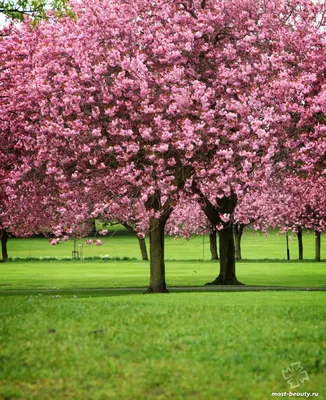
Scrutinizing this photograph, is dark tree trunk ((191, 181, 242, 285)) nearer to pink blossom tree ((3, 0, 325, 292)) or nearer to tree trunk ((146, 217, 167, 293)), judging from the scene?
tree trunk ((146, 217, 167, 293))

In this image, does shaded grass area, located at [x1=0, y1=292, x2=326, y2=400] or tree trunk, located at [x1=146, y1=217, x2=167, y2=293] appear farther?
tree trunk, located at [x1=146, y1=217, x2=167, y2=293]

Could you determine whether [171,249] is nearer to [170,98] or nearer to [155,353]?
[170,98]

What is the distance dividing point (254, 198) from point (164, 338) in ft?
161

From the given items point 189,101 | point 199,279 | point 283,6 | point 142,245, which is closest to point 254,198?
point 199,279

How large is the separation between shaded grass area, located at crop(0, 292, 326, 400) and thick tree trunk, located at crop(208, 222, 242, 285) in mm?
25954

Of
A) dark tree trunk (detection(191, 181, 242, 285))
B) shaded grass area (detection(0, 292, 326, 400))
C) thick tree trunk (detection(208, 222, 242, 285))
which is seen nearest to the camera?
shaded grass area (detection(0, 292, 326, 400))

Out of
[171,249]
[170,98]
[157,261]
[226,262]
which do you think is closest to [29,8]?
[170,98]

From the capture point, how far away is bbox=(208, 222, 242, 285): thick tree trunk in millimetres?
42438

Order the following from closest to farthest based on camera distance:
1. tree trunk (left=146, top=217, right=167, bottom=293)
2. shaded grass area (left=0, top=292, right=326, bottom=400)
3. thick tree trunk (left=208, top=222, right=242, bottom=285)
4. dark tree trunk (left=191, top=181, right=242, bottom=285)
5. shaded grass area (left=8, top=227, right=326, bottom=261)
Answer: shaded grass area (left=0, top=292, right=326, bottom=400) → tree trunk (left=146, top=217, right=167, bottom=293) → dark tree trunk (left=191, top=181, right=242, bottom=285) → thick tree trunk (left=208, top=222, right=242, bottom=285) → shaded grass area (left=8, top=227, right=326, bottom=261)

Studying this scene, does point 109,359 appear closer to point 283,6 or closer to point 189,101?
point 189,101

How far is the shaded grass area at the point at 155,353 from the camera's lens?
32.9 feet

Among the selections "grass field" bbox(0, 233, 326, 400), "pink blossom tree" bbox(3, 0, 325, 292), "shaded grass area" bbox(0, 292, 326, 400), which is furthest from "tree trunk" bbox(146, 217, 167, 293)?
"shaded grass area" bbox(0, 292, 326, 400)

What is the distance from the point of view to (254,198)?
61.3 metres

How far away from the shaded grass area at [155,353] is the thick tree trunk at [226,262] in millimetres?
25954
